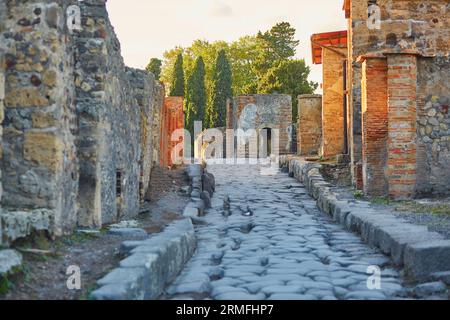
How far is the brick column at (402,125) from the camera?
10297mm

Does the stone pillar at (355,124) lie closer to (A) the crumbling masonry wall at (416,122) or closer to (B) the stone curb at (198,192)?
(A) the crumbling masonry wall at (416,122)

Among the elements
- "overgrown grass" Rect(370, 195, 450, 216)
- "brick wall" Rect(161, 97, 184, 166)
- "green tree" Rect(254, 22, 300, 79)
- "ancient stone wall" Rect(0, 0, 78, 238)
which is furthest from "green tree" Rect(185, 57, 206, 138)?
"ancient stone wall" Rect(0, 0, 78, 238)

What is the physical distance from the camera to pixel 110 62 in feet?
24.1

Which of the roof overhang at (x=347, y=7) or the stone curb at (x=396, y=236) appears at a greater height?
the roof overhang at (x=347, y=7)

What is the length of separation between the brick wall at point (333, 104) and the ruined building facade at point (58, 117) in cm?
1344

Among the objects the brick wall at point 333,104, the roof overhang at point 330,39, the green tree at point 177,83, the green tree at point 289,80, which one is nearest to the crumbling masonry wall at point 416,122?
the brick wall at point 333,104

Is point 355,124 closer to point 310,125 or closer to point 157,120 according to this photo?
point 157,120

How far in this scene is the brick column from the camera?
33.8ft

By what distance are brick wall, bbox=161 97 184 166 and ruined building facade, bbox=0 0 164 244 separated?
6878 millimetres

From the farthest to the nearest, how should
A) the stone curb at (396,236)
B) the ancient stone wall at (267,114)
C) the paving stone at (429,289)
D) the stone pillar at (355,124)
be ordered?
the ancient stone wall at (267,114)
the stone pillar at (355,124)
the stone curb at (396,236)
the paving stone at (429,289)

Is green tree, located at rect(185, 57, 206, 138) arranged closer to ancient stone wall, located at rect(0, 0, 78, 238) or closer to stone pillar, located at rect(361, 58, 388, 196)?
stone pillar, located at rect(361, 58, 388, 196)
